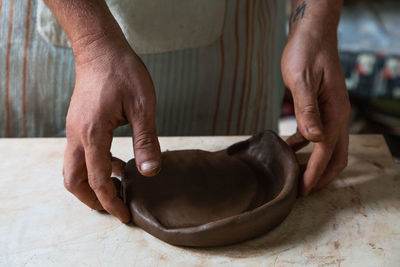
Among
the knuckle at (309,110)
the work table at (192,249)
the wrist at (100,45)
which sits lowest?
the work table at (192,249)

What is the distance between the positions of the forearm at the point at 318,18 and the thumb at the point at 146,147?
0.45m

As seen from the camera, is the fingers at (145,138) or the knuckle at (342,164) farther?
the knuckle at (342,164)

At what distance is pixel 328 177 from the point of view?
1005 mm

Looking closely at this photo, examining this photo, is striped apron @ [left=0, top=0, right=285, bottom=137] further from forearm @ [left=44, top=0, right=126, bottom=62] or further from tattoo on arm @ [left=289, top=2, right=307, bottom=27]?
forearm @ [left=44, top=0, right=126, bottom=62]

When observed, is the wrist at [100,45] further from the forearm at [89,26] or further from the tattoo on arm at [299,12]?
the tattoo on arm at [299,12]

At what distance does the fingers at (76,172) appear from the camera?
2.78 ft

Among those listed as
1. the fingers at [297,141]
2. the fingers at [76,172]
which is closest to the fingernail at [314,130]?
the fingers at [297,141]

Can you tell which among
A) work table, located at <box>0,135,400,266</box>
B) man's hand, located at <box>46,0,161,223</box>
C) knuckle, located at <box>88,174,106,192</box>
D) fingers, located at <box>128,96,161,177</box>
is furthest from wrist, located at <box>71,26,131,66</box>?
work table, located at <box>0,135,400,266</box>

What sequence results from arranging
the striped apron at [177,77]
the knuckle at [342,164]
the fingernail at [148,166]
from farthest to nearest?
the striped apron at [177,77]
the knuckle at [342,164]
the fingernail at [148,166]

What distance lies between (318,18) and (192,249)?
60 centimetres

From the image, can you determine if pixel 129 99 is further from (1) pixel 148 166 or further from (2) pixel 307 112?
(2) pixel 307 112

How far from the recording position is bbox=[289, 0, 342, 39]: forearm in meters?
1.02

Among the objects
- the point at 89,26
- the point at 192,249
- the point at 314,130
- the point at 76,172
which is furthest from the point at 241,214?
the point at 89,26

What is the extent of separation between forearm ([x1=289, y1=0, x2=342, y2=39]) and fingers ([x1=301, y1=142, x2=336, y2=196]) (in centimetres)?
26
